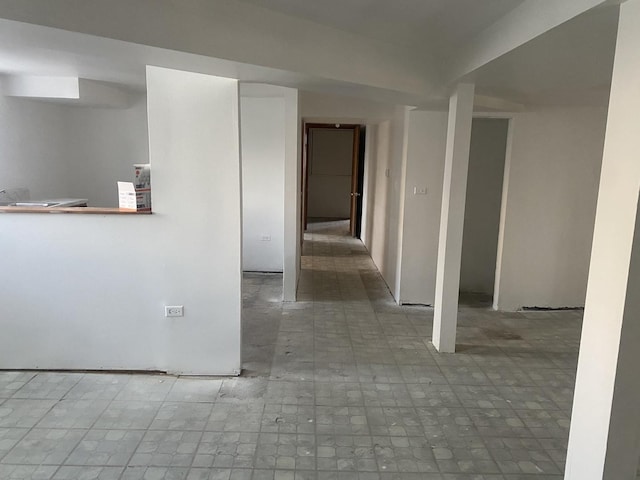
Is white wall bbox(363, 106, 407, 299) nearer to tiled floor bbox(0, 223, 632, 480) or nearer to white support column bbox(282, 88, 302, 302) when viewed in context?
white support column bbox(282, 88, 302, 302)

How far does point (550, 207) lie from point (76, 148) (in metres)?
5.36

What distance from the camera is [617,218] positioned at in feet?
5.62

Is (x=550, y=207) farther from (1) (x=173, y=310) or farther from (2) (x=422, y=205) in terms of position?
(1) (x=173, y=310)

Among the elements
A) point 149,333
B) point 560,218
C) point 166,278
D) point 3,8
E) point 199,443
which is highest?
point 3,8

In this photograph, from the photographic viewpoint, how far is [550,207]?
16.6 ft

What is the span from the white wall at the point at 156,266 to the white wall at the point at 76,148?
1.74 meters

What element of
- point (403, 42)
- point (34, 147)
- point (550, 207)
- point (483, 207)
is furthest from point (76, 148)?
point (550, 207)

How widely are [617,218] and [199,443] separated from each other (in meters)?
2.32

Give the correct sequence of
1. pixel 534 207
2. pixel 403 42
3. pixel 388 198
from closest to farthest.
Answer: pixel 403 42
pixel 534 207
pixel 388 198

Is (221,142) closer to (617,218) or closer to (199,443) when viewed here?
(199,443)

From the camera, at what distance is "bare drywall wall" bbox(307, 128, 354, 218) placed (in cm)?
1223

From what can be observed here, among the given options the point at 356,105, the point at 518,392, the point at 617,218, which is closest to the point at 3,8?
the point at 617,218

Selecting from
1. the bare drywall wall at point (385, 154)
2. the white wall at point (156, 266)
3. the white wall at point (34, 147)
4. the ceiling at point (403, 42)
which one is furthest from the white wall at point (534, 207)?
the white wall at point (34, 147)

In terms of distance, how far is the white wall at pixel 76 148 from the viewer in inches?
183
